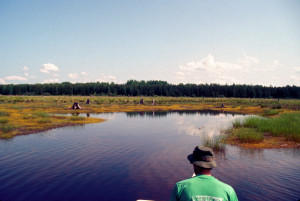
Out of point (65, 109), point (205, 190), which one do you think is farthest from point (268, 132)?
point (65, 109)

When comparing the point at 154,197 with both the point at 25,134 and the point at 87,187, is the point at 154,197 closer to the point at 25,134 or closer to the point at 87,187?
the point at 87,187

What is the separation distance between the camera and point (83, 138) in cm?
1731

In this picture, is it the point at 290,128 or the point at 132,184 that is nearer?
the point at 132,184

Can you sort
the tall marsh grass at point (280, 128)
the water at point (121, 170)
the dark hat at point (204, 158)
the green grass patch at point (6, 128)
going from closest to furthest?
the dark hat at point (204, 158)
the water at point (121, 170)
the tall marsh grass at point (280, 128)
the green grass patch at point (6, 128)

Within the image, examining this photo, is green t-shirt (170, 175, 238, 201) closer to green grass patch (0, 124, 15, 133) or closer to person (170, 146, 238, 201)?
person (170, 146, 238, 201)

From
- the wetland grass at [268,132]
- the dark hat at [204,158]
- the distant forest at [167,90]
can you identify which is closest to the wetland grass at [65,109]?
the wetland grass at [268,132]

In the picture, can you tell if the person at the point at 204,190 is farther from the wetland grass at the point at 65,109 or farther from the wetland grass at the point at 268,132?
the wetland grass at the point at 268,132

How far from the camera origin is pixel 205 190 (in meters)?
2.89

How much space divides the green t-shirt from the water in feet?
17.2

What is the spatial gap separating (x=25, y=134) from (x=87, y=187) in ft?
41.4

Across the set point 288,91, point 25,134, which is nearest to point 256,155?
point 25,134

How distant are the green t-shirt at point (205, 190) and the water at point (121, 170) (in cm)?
524

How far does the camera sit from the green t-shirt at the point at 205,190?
287 centimetres

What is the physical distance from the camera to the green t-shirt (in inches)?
113
